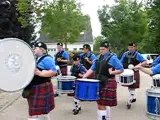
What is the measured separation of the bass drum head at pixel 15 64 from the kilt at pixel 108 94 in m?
1.96

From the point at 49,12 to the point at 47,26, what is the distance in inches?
62.9

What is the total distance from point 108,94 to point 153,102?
2276 mm

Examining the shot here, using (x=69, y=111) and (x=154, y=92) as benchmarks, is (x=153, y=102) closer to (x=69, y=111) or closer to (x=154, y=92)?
(x=154, y=92)

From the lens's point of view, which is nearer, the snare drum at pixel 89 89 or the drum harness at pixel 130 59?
the snare drum at pixel 89 89

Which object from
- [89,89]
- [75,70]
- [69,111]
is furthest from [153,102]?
[75,70]

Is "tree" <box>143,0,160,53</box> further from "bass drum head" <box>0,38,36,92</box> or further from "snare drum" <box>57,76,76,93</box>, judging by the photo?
"bass drum head" <box>0,38,36,92</box>

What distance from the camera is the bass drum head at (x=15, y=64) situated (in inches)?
246

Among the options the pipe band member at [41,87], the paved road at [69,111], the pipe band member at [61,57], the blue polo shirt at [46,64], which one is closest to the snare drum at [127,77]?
the paved road at [69,111]

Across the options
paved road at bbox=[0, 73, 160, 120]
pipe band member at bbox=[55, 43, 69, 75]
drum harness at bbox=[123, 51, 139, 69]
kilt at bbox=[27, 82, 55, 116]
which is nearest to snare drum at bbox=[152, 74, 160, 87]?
kilt at bbox=[27, 82, 55, 116]

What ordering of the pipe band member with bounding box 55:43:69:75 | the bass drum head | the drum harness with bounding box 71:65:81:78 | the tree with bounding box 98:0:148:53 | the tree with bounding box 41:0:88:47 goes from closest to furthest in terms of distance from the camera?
the bass drum head
the drum harness with bounding box 71:65:81:78
the pipe band member with bounding box 55:43:69:75
the tree with bounding box 41:0:88:47
the tree with bounding box 98:0:148:53

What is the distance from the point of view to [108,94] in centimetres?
809

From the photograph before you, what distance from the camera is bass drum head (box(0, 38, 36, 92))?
624cm

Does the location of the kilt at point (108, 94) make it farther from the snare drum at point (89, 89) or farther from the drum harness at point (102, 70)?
the snare drum at point (89, 89)

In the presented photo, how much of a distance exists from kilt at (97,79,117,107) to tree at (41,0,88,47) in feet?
37.5
